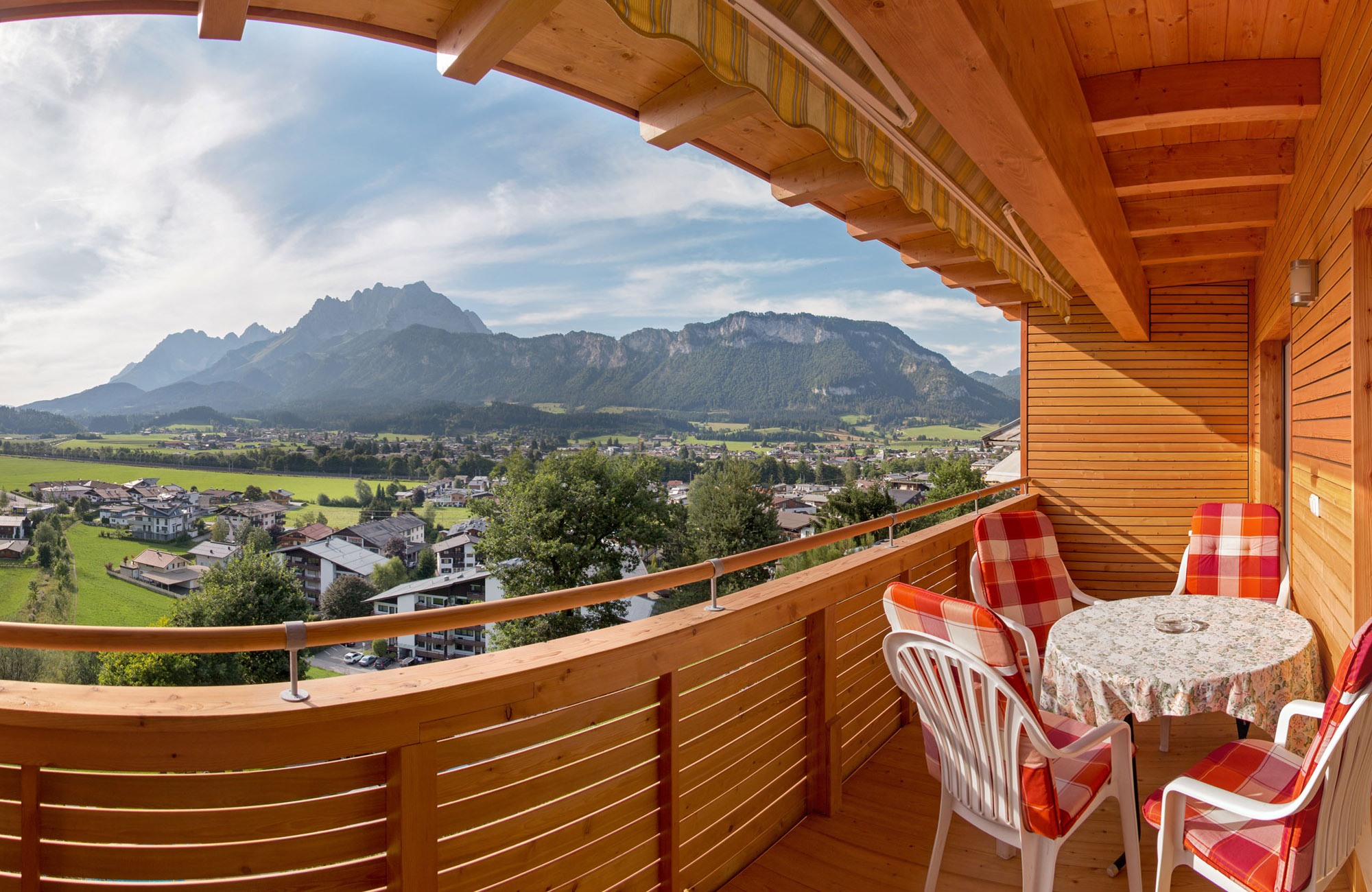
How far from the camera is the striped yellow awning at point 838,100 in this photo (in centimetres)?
131

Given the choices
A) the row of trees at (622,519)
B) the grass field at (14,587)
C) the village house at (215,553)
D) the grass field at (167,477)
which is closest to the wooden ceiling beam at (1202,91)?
the row of trees at (622,519)

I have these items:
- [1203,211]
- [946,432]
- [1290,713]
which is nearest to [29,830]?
[1290,713]

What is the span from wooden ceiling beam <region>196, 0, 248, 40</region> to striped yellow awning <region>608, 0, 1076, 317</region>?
1.84ft

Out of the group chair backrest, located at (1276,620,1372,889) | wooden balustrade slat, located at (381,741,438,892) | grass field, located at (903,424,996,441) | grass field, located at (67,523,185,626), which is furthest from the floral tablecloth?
grass field, located at (903,424,996,441)

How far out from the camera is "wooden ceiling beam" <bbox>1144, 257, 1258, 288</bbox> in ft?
17.2

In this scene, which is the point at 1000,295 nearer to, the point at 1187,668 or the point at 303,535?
the point at 1187,668

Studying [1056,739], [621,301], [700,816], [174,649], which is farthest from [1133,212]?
[621,301]

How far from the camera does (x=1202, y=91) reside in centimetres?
239

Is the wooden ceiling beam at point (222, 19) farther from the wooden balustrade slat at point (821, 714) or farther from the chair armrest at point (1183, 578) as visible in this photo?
the chair armrest at point (1183, 578)

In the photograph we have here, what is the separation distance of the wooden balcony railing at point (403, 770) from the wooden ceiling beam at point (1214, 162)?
2564 millimetres

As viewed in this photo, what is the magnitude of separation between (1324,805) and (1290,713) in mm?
524

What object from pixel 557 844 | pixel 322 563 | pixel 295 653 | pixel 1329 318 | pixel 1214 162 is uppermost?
pixel 1214 162

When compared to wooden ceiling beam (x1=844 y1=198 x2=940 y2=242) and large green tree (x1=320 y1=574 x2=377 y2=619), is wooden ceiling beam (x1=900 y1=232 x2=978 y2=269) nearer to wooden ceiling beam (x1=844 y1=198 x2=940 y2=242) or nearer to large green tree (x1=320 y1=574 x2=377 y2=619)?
wooden ceiling beam (x1=844 y1=198 x2=940 y2=242)

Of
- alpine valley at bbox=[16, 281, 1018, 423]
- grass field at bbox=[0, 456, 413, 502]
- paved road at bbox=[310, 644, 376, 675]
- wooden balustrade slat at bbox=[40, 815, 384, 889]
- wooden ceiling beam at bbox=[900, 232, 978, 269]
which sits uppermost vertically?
alpine valley at bbox=[16, 281, 1018, 423]
